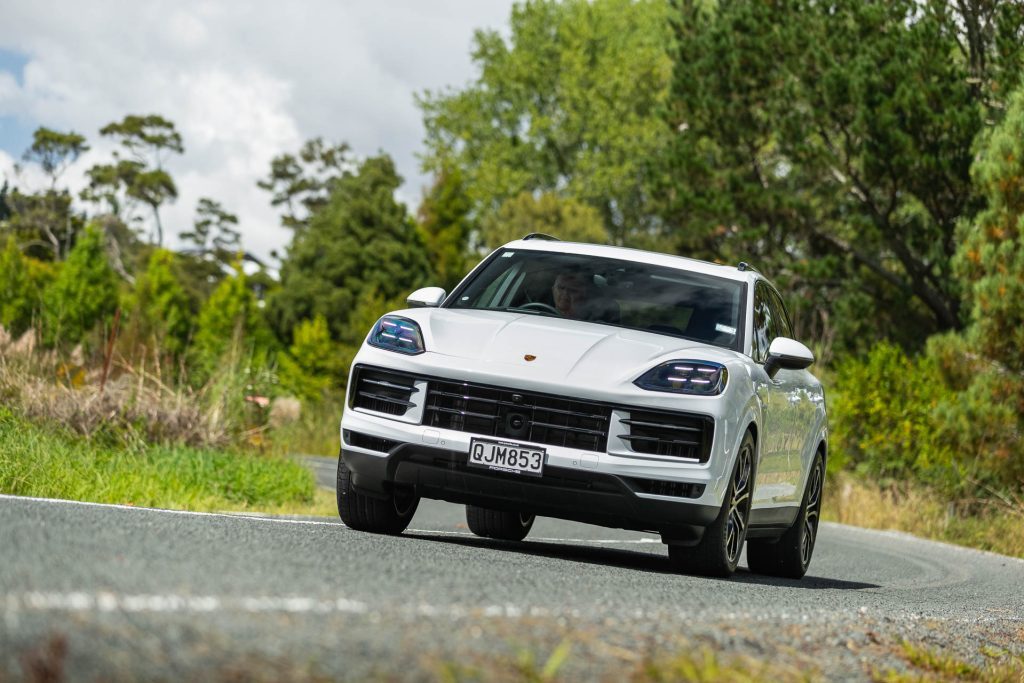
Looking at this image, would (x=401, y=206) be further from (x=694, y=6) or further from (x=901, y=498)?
(x=901, y=498)

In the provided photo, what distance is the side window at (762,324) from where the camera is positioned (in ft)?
30.5

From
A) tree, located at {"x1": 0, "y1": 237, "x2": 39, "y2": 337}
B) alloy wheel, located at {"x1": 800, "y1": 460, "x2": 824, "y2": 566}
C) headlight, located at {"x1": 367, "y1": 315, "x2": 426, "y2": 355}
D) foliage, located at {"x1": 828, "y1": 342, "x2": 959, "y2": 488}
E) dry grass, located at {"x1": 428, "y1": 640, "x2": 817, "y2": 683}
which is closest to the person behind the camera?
dry grass, located at {"x1": 428, "y1": 640, "x2": 817, "y2": 683}

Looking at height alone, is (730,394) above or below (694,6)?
below

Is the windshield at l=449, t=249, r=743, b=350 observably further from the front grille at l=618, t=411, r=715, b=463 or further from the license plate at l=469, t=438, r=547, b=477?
the license plate at l=469, t=438, r=547, b=477

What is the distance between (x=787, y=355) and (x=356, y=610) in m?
4.97

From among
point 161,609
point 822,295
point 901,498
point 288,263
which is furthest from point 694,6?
point 161,609

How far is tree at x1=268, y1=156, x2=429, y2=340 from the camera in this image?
191 ft

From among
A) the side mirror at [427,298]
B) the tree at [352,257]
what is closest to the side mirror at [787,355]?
the side mirror at [427,298]

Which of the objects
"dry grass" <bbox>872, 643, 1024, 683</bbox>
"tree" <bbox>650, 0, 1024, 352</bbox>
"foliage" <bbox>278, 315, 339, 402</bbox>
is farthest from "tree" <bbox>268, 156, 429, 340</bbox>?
"dry grass" <bbox>872, 643, 1024, 683</bbox>

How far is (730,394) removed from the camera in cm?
800

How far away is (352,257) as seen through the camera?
58656mm

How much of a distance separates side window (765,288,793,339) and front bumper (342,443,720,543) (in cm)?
253

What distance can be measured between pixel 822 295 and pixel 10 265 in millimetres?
35298

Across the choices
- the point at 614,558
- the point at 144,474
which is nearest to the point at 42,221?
the point at 144,474
